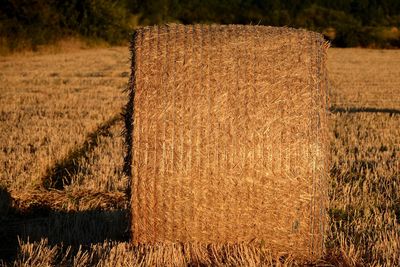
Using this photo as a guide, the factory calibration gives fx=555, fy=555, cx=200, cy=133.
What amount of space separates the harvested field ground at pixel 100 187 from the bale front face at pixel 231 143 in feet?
0.66

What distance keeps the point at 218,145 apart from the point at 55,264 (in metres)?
1.30

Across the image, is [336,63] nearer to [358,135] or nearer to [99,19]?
[99,19]

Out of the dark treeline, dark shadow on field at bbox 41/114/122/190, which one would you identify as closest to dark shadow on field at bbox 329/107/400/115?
dark shadow on field at bbox 41/114/122/190

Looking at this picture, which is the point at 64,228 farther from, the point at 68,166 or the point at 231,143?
the point at 68,166

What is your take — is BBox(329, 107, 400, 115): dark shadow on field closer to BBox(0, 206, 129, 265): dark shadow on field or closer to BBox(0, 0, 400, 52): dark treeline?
BBox(0, 206, 129, 265): dark shadow on field

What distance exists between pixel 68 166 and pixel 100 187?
3.53ft

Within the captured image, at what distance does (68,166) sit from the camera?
6.38m

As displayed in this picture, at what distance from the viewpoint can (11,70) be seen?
1702cm

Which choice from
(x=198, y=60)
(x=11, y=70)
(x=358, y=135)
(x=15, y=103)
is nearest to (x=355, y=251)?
(x=198, y=60)

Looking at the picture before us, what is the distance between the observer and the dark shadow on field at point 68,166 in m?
5.75

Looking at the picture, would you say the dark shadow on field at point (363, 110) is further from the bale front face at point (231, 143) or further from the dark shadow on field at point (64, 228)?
the bale front face at point (231, 143)

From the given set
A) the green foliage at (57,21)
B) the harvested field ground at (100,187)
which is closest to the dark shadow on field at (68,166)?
the harvested field ground at (100,187)

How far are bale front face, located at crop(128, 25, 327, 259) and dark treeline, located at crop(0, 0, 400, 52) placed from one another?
21010 millimetres

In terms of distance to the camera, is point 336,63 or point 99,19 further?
point 99,19
